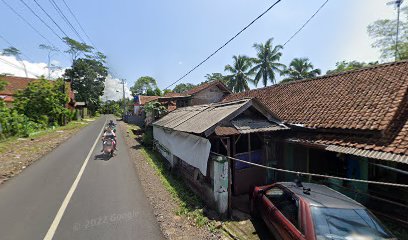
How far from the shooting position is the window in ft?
15.8

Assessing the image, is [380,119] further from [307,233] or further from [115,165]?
[115,165]

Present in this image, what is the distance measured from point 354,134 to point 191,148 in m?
5.69

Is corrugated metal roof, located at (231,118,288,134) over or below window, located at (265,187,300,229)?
over

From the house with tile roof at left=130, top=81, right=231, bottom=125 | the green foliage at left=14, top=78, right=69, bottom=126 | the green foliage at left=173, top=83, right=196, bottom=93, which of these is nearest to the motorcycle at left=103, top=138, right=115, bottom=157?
the house with tile roof at left=130, top=81, right=231, bottom=125

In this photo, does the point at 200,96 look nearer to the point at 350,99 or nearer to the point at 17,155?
the point at 17,155

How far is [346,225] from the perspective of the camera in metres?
4.16

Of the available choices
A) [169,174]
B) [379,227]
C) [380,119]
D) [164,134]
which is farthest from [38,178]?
[380,119]

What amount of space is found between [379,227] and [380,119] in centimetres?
411

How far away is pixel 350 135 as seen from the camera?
7.55 m

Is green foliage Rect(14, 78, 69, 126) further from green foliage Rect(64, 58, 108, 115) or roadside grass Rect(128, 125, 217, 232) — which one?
green foliage Rect(64, 58, 108, 115)

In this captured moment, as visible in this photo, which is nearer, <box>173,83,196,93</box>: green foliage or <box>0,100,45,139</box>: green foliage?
<box>0,100,45,139</box>: green foliage

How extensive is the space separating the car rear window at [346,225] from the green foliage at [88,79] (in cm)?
6504

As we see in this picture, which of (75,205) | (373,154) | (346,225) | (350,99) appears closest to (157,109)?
(75,205)

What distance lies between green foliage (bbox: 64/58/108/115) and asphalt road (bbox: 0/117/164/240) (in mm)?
55500
